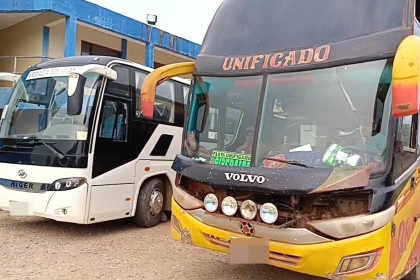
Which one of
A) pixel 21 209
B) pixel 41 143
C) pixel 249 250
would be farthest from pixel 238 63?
pixel 21 209

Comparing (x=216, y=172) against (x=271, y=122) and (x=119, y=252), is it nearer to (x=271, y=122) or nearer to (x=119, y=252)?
(x=271, y=122)

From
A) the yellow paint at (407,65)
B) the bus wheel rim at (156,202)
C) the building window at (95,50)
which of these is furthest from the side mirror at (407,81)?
the building window at (95,50)

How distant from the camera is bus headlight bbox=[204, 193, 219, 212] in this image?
13.6ft

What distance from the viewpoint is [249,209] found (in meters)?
3.91

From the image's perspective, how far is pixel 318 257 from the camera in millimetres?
3553

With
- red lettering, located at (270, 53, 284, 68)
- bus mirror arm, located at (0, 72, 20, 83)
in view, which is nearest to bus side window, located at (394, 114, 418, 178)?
red lettering, located at (270, 53, 284, 68)

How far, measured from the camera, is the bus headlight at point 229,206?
3.99 metres

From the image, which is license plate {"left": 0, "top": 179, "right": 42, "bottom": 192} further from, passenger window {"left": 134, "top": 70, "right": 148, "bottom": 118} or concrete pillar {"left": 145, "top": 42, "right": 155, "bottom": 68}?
concrete pillar {"left": 145, "top": 42, "right": 155, "bottom": 68}

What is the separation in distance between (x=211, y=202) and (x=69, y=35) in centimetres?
1039

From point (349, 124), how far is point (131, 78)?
4448mm

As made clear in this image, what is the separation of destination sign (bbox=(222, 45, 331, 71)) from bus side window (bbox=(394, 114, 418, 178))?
92 centimetres

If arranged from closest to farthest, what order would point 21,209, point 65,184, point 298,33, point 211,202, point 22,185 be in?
point 211,202
point 298,33
point 65,184
point 21,209
point 22,185

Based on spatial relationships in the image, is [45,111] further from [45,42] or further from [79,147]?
[45,42]

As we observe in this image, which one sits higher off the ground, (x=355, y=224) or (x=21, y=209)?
(x=355, y=224)
